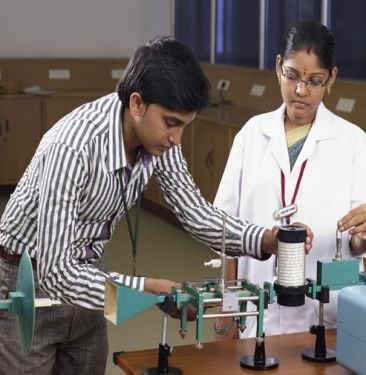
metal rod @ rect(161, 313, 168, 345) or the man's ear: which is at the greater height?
the man's ear

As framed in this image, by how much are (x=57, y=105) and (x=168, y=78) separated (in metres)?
6.22

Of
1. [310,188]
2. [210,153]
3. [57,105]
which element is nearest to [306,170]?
[310,188]

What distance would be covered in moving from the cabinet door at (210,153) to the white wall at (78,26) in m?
2.43

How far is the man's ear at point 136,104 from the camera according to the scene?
7.25ft

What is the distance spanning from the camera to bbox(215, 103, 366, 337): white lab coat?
2.81 metres

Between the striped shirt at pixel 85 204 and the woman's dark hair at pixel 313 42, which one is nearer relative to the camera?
the striped shirt at pixel 85 204

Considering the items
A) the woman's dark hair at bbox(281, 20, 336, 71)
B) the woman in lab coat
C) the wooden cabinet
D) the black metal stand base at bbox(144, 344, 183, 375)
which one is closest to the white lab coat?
the woman in lab coat

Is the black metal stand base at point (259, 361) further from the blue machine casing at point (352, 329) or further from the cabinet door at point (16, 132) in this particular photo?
the cabinet door at point (16, 132)

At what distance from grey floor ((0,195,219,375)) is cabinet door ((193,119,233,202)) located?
46 cm

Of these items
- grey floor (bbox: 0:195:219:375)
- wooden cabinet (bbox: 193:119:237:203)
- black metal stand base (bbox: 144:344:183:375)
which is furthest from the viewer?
wooden cabinet (bbox: 193:119:237:203)

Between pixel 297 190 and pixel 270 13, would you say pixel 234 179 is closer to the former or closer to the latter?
pixel 297 190

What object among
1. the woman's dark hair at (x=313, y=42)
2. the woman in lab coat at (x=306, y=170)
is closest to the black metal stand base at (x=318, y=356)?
the woman in lab coat at (x=306, y=170)

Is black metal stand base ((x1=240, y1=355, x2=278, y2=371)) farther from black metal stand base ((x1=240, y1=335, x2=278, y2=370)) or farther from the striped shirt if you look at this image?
the striped shirt

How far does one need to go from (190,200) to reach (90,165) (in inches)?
17.4
